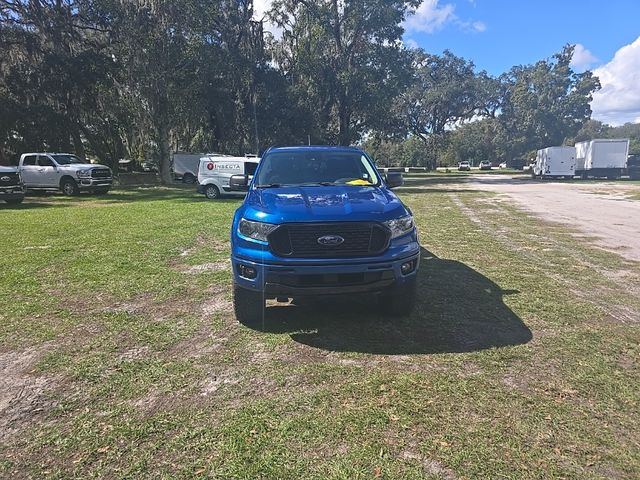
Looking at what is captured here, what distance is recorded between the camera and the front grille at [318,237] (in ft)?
14.0

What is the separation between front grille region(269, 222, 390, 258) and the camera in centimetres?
427

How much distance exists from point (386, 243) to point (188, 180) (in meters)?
34.0

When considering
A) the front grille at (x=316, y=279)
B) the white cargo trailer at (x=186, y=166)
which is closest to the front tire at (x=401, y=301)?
the front grille at (x=316, y=279)

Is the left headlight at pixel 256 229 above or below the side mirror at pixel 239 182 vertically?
below

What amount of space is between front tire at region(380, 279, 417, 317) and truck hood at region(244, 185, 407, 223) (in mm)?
702

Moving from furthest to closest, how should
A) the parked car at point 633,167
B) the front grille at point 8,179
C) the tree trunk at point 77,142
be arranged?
the parked car at point 633,167
the tree trunk at point 77,142
the front grille at point 8,179

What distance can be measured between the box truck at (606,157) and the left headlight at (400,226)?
4233cm

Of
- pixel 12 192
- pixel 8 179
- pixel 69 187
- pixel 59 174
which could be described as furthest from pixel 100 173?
pixel 8 179

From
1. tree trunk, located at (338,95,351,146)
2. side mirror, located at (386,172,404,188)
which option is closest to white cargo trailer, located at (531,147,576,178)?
tree trunk, located at (338,95,351,146)

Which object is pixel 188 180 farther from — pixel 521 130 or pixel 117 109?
pixel 521 130

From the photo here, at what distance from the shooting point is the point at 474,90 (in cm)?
6481

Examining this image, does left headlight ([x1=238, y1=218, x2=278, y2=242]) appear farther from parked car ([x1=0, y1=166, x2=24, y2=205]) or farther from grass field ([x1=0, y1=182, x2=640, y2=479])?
parked car ([x1=0, y1=166, x2=24, y2=205])

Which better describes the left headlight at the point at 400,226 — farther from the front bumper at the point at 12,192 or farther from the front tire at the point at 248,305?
the front bumper at the point at 12,192

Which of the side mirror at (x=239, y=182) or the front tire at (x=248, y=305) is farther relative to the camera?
the side mirror at (x=239, y=182)
